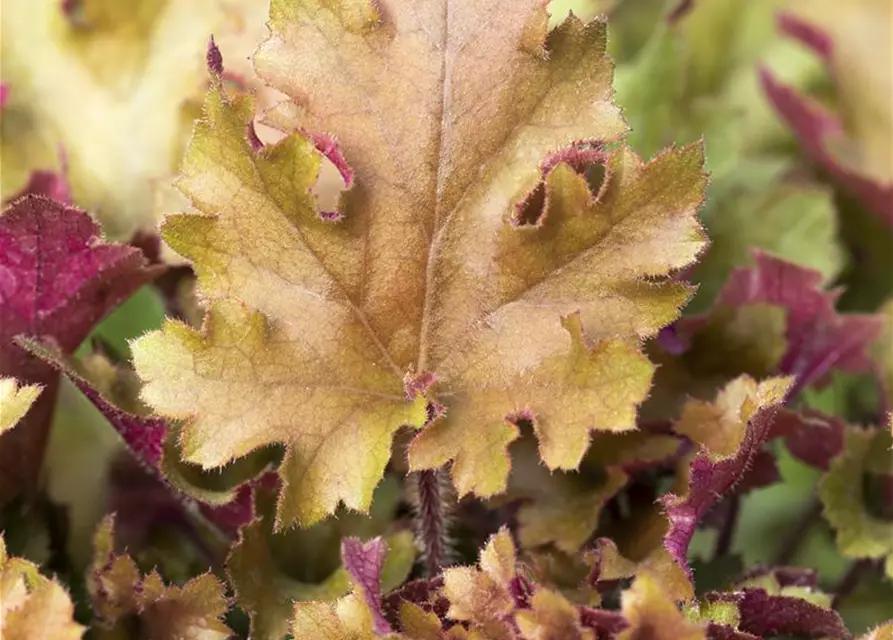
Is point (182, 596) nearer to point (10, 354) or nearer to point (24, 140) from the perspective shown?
point (10, 354)

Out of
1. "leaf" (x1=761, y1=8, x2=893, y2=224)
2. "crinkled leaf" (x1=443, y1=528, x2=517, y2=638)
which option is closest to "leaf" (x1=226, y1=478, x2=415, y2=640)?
"crinkled leaf" (x1=443, y1=528, x2=517, y2=638)

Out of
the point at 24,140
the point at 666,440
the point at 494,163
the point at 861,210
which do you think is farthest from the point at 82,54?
→ the point at 861,210

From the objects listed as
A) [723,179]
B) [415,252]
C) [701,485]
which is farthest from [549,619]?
[723,179]

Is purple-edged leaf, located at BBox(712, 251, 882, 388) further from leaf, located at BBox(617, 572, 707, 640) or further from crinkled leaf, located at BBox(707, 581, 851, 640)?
leaf, located at BBox(617, 572, 707, 640)

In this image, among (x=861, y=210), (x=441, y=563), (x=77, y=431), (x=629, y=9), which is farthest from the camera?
(x=629, y=9)

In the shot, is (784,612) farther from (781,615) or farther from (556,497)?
(556,497)

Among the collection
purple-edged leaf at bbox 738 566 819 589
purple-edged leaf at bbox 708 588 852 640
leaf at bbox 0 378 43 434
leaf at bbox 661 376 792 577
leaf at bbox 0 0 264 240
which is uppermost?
leaf at bbox 0 0 264 240
